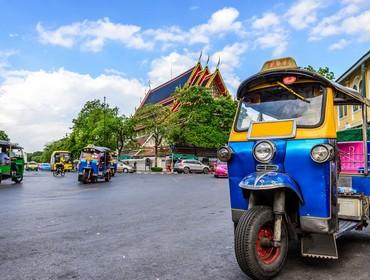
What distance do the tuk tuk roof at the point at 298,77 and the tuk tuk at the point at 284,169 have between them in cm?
1

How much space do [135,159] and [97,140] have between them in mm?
5876

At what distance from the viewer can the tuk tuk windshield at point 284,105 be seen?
178 inches

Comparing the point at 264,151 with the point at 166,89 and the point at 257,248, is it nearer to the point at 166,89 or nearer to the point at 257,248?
the point at 257,248

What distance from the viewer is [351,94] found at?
5.11 metres

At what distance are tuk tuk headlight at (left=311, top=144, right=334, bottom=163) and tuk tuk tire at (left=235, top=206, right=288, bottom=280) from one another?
755 mm

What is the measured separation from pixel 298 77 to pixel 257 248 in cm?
212

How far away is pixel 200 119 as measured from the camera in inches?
1753

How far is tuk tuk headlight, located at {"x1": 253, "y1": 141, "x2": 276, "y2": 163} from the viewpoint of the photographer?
4363 mm

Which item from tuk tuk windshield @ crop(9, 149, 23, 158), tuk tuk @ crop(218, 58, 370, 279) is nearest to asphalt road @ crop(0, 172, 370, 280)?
tuk tuk @ crop(218, 58, 370, 279)

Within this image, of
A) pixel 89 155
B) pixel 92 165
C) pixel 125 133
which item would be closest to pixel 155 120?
pixel 125 133

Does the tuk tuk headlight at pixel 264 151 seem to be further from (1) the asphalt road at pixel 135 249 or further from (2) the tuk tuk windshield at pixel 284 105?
(1) the asphalt road at pixel 135 249

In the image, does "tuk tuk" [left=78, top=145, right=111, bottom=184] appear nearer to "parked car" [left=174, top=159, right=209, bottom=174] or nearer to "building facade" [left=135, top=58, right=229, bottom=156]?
"parked car" [left=174, top=159, right=209, bottom=174]

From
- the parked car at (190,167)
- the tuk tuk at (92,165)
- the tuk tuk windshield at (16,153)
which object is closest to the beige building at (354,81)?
the tuk tuk at (92,165)

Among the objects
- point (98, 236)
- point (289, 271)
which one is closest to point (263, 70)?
point (289, 271)
